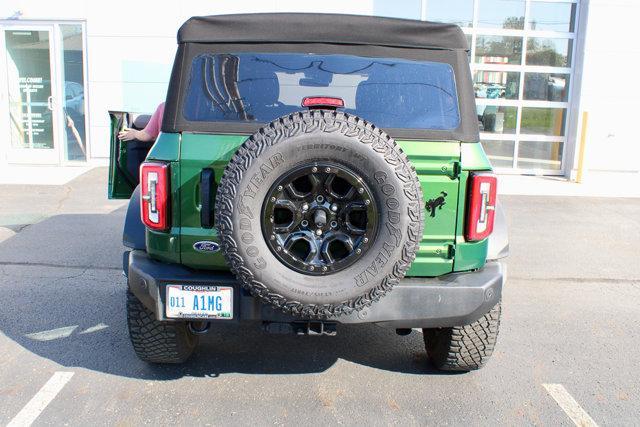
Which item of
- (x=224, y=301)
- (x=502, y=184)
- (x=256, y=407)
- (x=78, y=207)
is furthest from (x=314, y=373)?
(x=502, y=184)

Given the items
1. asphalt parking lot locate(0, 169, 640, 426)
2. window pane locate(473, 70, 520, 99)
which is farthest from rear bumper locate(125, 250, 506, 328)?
window pane locate(473, 70, 520, 99)

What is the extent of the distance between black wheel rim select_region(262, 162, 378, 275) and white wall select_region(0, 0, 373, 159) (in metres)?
9.57

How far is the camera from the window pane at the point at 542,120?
1313cm

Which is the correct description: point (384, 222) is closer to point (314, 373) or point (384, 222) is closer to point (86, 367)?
point (314, 373)

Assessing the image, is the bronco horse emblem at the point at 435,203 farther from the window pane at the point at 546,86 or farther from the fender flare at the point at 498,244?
the window pane at the point at 546,86

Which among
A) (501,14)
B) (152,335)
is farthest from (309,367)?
(501,14)

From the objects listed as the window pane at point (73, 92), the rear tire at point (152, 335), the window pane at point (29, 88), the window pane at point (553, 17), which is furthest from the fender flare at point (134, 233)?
the window pane at point (553, 17)

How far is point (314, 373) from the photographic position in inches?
156

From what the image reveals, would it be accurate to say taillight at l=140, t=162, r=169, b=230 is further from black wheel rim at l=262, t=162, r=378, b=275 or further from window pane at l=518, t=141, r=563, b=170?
window pane at l=518, t=141, r=563, b=170

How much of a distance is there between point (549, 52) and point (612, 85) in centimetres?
137

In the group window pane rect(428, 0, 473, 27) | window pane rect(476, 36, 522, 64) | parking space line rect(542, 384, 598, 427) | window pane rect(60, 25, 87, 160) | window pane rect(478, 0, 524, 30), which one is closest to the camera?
parking space line rect(542, 384, 598, 427)

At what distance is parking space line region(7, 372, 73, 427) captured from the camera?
3.30 metres

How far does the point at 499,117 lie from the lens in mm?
13156

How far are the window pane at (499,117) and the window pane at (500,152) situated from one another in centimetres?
24
